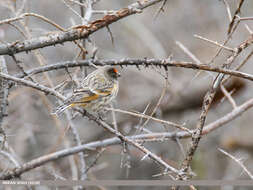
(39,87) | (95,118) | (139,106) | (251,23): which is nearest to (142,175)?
(139,106)

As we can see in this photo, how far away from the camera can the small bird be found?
5.27 metres

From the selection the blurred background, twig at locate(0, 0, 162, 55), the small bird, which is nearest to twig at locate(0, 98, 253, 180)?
the small bird

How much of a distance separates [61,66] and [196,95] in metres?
5.90

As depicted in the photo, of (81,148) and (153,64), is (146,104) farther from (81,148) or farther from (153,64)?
(153,64)

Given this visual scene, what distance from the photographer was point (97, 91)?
567 cm

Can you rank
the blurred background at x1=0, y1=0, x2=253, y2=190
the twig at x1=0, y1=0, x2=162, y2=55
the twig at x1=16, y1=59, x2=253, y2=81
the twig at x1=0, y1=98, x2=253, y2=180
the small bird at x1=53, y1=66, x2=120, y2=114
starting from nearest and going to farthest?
the twig at x1=16, y1=59, x2=253, y2=81
the twig at x1=0, y1=0, x2=162, y2=55
the twig at x1=0, y1=98, x2=253, y2=180
the small bird at x1=53, y1=66, x2=120, y2=114
the blurred background at x1=0, y1=0, x2=253, y2=190

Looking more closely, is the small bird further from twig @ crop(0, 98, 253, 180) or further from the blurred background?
the blurred background

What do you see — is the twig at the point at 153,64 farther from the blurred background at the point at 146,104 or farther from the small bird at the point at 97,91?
the blurred background at the point at 146,104

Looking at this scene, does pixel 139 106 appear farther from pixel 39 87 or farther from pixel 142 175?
pixel 39 87

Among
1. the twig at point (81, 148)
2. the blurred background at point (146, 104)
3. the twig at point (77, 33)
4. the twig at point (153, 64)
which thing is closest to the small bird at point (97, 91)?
the twig at point (81, 148)

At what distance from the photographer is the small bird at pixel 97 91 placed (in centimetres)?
527

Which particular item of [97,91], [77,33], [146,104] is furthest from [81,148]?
[146,104]

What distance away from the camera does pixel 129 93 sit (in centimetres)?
1099

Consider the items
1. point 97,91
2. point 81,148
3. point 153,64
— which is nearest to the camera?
point 153,64
